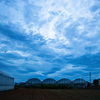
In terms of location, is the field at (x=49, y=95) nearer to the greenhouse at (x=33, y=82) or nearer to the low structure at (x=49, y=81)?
the low structure at (x=49, y=81)

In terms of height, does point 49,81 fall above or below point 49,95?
above

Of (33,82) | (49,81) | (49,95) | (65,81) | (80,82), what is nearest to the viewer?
(49,95)

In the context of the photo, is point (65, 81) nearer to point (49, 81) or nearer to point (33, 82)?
point (49, 81)

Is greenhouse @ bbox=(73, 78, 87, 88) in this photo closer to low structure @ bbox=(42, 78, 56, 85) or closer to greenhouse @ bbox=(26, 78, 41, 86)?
low structure @ bbox=(42, 78, 56, 85)

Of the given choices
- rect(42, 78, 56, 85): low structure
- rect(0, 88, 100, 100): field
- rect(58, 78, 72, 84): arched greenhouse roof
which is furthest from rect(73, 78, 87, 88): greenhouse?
rect(0, 88, 100, 100): field

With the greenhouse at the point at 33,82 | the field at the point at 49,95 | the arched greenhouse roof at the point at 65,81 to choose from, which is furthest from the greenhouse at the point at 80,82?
the field at the point at 49,95

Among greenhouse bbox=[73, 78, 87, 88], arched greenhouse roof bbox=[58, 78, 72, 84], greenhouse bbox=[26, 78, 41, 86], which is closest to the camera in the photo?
greenhouse bbox=[73, 78, 87, 88]

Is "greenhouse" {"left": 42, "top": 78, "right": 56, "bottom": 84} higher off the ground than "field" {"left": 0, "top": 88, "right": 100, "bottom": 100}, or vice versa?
"greenhouse" {"left": 42, "top": 78, "right": 56, "bottom": 84}

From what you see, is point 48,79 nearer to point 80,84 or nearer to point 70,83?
point 70,83

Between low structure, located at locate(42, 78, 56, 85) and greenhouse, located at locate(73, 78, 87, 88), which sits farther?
low structure, located at locate(42, 78, 56, 85)

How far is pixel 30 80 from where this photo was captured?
197 ft

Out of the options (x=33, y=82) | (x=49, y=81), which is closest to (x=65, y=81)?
(x=49, y=81)

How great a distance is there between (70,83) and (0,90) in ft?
133

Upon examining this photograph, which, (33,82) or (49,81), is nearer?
(49,81)
